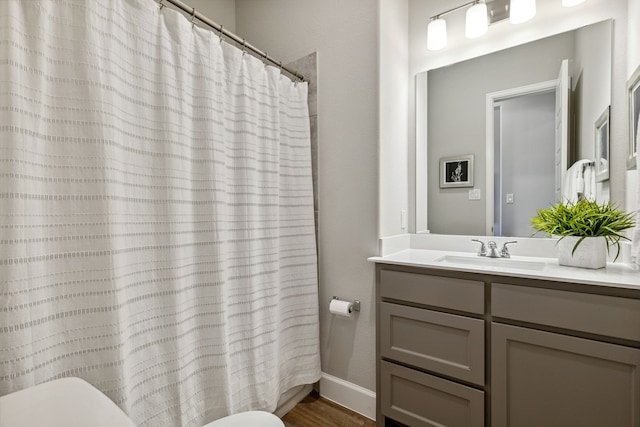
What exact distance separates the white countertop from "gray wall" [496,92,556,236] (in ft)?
0.81

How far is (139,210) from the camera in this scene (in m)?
1.08

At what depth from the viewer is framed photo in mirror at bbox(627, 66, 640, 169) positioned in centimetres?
123

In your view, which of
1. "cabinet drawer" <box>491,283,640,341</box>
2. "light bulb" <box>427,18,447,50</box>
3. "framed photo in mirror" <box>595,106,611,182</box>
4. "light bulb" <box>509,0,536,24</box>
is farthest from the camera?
"light bulb" <box>427,18,447,50</box>

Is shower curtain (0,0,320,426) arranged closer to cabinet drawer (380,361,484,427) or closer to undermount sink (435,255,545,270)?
cabinet drawer (380,361,484,427)

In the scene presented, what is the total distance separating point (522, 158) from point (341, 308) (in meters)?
1.32

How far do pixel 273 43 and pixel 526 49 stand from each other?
A: 1.56 meters

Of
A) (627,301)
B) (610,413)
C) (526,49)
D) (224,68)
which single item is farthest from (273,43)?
(610,413)

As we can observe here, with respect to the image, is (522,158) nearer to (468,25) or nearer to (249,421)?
(468,25)

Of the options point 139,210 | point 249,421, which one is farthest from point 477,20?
point 249,421

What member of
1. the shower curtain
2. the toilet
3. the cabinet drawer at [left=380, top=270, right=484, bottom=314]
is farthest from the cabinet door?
the toilet

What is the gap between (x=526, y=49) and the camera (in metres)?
1.62

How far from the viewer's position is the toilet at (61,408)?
594 mm

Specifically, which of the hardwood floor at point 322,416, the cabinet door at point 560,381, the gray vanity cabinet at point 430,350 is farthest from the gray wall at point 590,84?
the hardwood floor at point 322,416

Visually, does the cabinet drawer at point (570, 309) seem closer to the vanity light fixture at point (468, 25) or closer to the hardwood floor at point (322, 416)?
the hardwood floor at point (322, 416)
